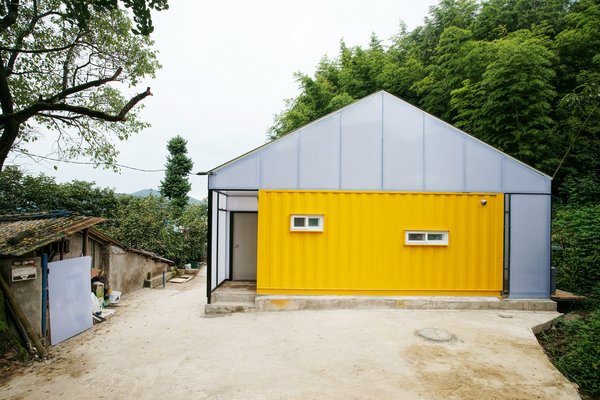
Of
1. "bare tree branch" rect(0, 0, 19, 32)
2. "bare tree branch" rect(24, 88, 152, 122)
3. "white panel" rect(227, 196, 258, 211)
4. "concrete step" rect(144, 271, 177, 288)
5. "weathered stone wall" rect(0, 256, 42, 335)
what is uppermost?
"bare tree branch" rect(0, 0, 19, 32)

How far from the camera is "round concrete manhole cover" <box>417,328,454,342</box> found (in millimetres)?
5416

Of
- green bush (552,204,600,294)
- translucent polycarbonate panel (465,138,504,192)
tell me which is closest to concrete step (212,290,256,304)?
translucent polycarbonate panel (465,138,504,192)

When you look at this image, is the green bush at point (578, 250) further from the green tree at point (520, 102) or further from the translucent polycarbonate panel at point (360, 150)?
the translucent polycarbonate panel at point (360, 150)

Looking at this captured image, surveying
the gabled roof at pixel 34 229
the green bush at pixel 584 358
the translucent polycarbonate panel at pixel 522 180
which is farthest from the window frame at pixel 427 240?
the gabled roof at pixel 34 229

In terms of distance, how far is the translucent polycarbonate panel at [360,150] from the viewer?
729 centimetres

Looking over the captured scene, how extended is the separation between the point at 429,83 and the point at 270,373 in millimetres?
15560

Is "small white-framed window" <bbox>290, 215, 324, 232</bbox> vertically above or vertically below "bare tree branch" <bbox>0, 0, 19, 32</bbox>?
below

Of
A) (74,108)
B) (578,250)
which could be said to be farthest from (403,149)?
(74,108)

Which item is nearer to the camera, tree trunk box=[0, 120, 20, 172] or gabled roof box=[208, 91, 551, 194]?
tree trunk box=[0, 120, 20, 172]

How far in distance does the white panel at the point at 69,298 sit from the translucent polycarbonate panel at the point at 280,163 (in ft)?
15.0

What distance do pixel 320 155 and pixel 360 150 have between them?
39.2 inches

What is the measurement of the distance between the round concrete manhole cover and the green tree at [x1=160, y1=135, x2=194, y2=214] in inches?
803

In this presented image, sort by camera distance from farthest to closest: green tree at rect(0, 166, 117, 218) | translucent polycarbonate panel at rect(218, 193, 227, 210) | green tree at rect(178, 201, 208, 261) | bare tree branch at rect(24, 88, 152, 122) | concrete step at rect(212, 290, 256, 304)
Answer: green tree at rect(178, 201, 208, 261), green tree at rect(0, 166, 117, 218), translucent polycarbonate panel at rect(218, 193, 227, 210), concrete step at rect(212, 290, 256, 304), bare tree branch at rect(24, 88, 152, 122)

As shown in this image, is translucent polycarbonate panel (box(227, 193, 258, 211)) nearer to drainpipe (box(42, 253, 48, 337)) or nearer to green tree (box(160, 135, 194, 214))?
drainpipe (box(42, 253, 48, 337))
